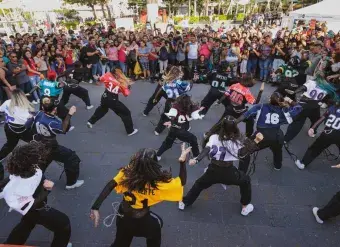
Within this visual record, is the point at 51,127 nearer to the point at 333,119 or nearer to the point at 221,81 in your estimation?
the point at 221,81

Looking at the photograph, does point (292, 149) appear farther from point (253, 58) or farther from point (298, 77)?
point (253, 58)

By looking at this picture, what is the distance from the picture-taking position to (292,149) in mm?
5957

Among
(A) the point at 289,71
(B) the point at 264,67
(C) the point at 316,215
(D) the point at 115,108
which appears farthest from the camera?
(B) the point at 264,67

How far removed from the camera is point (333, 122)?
14.6 ft

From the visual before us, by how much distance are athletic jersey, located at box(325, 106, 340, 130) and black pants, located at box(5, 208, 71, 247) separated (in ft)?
13.3

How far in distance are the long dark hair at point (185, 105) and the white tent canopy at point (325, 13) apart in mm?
10284

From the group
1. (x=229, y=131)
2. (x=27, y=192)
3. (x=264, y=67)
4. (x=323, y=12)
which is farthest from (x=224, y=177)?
(x=323, y=12)

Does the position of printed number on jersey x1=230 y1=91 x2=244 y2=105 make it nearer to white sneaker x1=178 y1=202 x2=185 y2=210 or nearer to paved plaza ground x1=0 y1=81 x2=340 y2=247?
paved plaza ground x1=0 y1=81 x2=340 y2=247

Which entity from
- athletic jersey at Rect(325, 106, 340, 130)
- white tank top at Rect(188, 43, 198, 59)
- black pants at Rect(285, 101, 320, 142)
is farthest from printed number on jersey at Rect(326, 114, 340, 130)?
white tank top at Rect(188, 43, 198, 59)

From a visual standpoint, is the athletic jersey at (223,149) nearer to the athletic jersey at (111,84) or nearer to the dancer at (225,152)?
the dancer at (225,152)

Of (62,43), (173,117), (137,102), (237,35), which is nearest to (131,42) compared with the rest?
(62,43)

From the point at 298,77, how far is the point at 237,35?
4080mm

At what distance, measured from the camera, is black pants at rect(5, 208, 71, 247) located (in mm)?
3088

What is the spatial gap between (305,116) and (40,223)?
16.6ft
